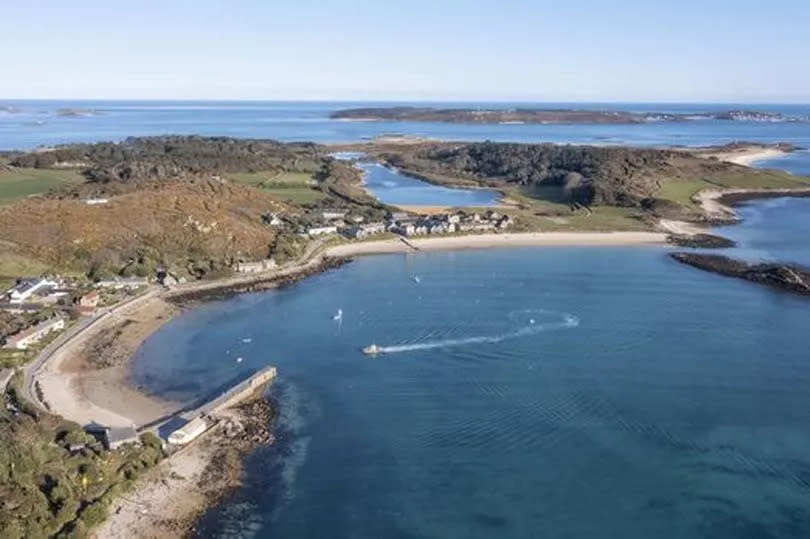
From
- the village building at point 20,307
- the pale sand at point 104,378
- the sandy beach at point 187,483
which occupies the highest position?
the village building at point 20,307

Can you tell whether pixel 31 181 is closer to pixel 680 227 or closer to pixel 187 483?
pixel 187 483

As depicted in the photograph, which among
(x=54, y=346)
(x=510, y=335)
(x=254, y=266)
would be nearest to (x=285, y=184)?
(x=254, y=266)

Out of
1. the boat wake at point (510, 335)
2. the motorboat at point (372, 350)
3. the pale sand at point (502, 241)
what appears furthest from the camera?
the pale sand at point (502, 241)

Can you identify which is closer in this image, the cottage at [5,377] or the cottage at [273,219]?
the cottage at [5,377]

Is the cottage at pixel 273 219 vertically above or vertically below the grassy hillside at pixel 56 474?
above

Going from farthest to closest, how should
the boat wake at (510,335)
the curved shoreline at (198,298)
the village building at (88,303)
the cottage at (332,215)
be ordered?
the cottage at (332,215) < the village building at (88,303) < the boat wake at (510,335) < the curved shoreline at (198,298)

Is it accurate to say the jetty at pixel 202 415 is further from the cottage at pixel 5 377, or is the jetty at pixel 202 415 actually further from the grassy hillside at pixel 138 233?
the grassy hillside at pixel 138 233

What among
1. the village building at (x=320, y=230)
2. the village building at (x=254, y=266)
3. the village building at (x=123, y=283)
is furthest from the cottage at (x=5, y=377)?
the village building at (x=320, y=230)

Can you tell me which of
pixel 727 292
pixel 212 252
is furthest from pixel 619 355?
pixel 212 252
